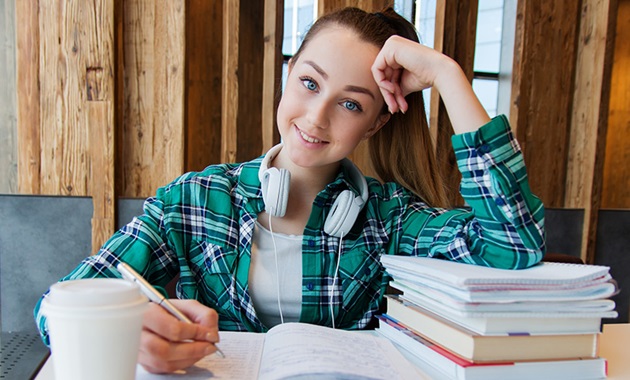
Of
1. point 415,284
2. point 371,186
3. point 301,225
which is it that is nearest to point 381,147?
point 371,186

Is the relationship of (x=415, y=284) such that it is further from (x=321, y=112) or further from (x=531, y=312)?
(x=321, y=112)

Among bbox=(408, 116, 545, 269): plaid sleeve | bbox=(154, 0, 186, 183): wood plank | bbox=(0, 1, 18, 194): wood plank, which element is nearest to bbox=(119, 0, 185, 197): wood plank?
bbox=(154, 0, 186, 183): wood plank

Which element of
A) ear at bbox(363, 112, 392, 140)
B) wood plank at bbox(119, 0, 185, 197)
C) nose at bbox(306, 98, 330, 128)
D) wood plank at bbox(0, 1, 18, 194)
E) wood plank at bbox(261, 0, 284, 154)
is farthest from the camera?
wood plank at bbox(0, 1, 18, 194)

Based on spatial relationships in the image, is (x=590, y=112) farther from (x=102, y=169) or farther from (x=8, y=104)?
(x=8, y=104)

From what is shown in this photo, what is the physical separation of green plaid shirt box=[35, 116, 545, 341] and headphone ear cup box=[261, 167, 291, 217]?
2.4 inches

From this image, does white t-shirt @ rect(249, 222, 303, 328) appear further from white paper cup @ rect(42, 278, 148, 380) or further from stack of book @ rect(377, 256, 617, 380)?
white paper cup @ rect(42, 278, 148, 380)

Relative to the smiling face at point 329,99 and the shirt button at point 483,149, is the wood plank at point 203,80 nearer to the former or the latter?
the smiling face at point 329,99

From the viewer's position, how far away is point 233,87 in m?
2.02

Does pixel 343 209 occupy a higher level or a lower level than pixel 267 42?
lower

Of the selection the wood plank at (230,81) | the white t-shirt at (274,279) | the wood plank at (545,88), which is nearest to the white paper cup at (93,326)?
the white t-shirt at (274,279)

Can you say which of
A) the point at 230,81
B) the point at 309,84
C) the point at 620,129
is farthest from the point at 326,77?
the point at 620,129

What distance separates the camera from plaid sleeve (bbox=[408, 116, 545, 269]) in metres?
0.90

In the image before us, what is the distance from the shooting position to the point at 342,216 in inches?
43.3

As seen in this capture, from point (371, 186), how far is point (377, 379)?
76cm
